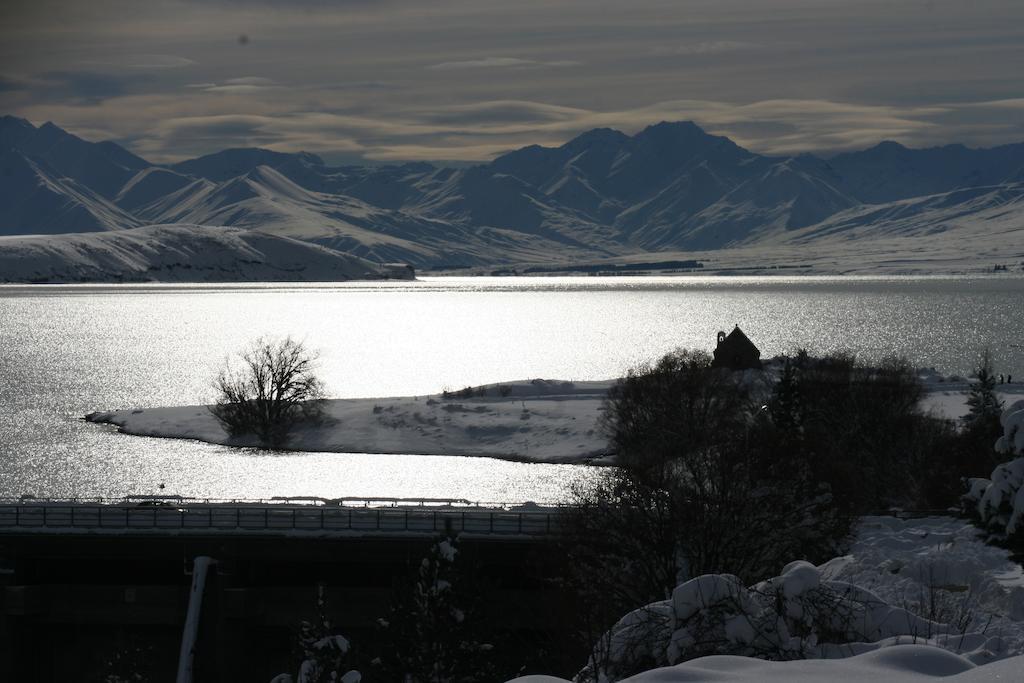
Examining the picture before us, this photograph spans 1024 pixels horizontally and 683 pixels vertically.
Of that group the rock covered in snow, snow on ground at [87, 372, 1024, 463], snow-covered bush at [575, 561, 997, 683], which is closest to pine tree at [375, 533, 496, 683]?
the rock covered in snow

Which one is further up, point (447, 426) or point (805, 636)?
point (805, 636)

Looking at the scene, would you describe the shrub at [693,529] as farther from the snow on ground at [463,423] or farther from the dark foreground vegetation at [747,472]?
the snow on ground at [463,423]

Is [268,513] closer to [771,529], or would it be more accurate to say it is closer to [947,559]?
[771,529]

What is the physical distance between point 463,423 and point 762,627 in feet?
291

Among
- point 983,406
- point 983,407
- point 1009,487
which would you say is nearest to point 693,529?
point 1009,487

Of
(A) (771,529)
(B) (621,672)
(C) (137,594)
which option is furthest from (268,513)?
(B) (621,672)

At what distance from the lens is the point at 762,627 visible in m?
14.4

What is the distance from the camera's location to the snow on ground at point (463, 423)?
9638 cm

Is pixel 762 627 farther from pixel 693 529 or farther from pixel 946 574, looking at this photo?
pixel 693 529

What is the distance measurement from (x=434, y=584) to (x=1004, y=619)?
58.2 feet

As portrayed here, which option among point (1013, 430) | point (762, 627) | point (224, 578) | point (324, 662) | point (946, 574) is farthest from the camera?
point (224, 578)

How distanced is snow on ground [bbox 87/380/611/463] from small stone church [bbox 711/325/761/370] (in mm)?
11346

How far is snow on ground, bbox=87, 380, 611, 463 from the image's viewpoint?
96.2m

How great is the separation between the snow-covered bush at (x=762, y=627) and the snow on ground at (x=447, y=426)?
75520mm
